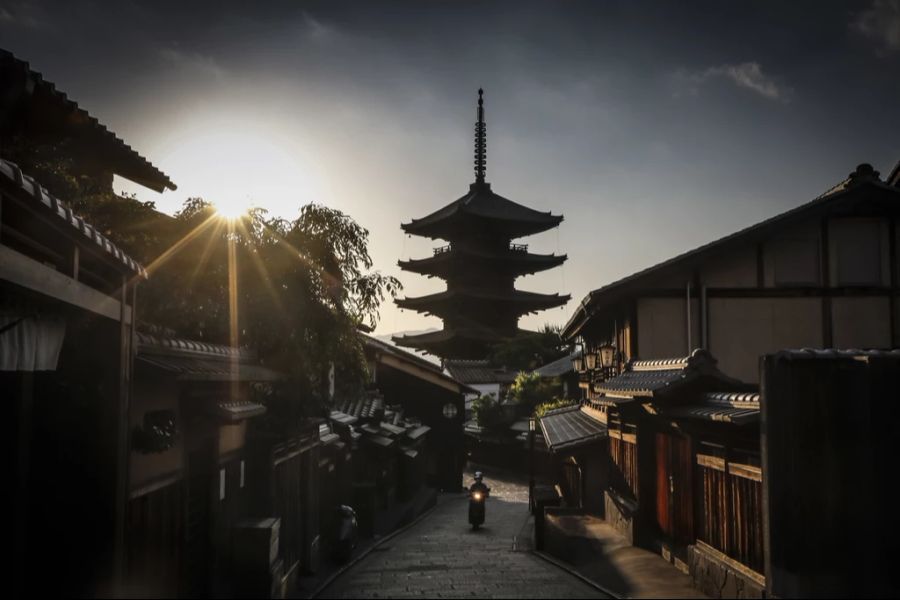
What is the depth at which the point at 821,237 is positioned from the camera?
1848cm

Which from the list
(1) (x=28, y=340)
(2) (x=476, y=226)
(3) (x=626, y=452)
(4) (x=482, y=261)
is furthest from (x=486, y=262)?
(1) (x=28, y=340)

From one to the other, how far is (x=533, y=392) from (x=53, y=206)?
41.0m

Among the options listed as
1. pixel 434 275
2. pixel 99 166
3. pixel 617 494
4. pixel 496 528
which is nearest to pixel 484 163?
pixel 434 275

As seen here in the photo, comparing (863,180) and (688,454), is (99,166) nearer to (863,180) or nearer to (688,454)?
(688,454)

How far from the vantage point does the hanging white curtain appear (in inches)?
221

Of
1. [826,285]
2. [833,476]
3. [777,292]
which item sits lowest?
[833,476]

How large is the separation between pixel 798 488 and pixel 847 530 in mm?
595

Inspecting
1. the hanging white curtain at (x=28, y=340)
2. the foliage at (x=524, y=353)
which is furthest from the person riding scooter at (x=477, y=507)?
the foliage at (x=524, y=353)

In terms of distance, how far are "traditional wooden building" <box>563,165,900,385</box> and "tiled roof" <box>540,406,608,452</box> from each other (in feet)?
8.05

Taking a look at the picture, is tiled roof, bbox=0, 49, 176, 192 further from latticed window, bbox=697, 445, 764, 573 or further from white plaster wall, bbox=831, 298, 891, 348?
white plaster wall, bbox=831, 298, 891, 348

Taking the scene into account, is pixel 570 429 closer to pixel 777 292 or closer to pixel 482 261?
pixel 777 292

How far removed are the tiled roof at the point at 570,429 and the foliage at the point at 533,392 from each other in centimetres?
1555

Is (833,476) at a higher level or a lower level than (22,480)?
lower

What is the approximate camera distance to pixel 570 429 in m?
22.0
